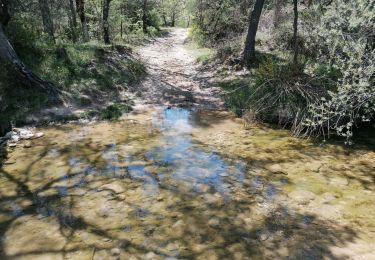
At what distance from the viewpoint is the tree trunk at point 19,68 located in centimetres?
986

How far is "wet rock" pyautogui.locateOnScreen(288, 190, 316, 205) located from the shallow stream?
17 millimetres

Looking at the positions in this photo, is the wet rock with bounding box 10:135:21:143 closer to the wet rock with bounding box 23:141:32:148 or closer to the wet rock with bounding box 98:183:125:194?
the wet rock with bounding box 23:141:32:148

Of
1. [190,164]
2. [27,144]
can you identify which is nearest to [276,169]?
[190,164]

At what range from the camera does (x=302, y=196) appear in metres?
6.02

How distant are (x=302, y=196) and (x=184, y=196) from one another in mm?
1997

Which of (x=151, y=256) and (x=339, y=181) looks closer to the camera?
(x=151, y=256)

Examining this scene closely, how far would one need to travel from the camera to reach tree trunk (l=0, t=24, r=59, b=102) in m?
9.86

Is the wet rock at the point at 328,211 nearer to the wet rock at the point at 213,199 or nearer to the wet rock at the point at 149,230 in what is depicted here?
the wet rock at the point at 213,199

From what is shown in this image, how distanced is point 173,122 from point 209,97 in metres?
2.72

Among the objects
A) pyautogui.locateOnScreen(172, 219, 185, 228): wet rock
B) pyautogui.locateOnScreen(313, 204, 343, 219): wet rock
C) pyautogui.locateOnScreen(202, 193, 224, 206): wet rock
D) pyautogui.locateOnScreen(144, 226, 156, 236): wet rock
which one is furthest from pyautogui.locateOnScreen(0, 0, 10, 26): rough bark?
pyautogui.locateOnScreen(313, 204, 343, 219): wet rock

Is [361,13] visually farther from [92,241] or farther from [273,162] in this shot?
[92,241]

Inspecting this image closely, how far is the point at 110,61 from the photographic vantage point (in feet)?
44.2

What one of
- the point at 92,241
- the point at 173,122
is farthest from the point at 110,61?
the point at 92,241

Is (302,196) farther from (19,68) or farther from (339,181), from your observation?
(19,68)
